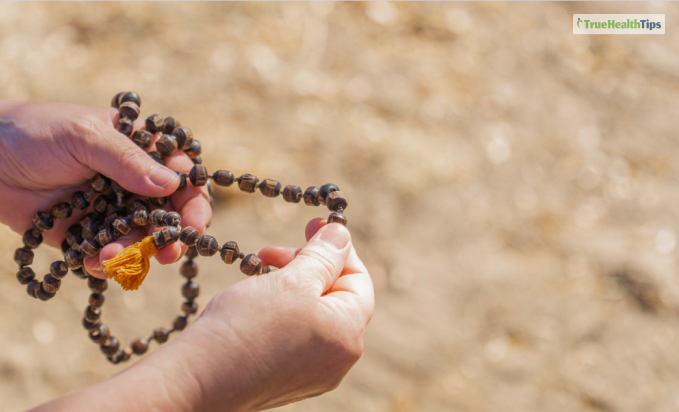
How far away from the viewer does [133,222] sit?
1.75 metres

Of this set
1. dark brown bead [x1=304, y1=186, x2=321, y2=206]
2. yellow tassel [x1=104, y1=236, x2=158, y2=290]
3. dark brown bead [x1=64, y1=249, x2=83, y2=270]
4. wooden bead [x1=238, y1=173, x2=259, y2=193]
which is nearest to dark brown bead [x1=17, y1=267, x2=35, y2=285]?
dark brown bead [x1=64, y1=249, x2=83, y2=270]

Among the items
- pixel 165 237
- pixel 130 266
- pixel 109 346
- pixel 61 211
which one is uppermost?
pixel 61 211

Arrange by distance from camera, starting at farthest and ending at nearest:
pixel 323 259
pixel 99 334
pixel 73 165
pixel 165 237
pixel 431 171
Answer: pixel 431 171 < pixel 99 334 < pixel 73 165 < pixel 165 237 < pixel 323 259

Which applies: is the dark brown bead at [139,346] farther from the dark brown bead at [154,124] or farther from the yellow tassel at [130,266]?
the dark brown bead at [154,124]

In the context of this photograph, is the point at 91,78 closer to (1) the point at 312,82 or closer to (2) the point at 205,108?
(2) the point at 205,108

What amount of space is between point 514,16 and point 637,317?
2.21 m

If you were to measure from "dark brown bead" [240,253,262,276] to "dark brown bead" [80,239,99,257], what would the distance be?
0.52 m

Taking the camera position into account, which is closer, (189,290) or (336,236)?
(336,236)

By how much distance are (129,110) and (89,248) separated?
1.69 feet

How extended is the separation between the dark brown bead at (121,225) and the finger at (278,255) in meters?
0.45

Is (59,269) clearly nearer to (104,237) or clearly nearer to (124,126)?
(104,237)

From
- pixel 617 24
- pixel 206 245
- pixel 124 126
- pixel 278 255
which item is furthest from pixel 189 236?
pixel 617 24

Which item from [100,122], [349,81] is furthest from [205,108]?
[100,122]

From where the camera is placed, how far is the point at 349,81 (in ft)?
11.0
